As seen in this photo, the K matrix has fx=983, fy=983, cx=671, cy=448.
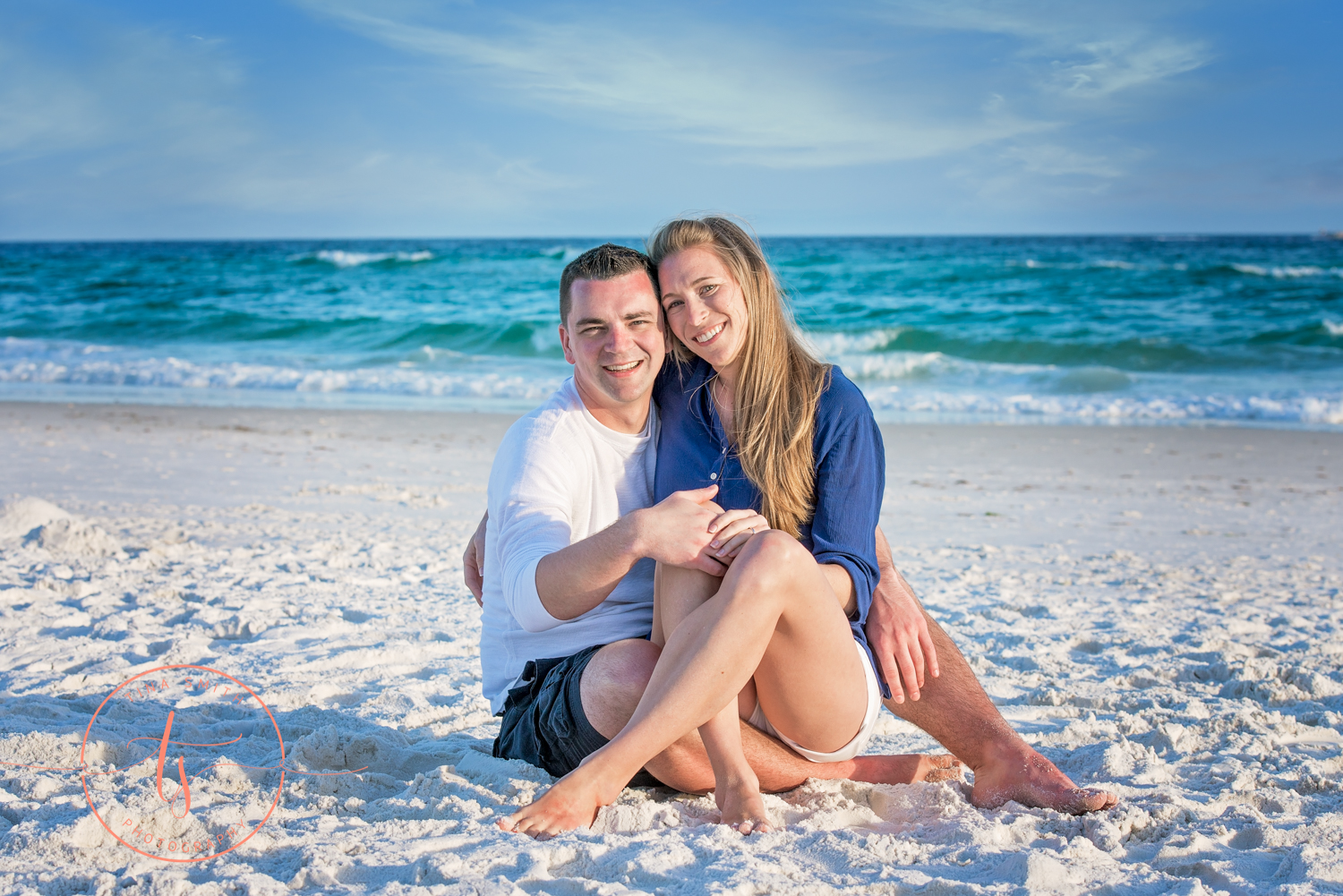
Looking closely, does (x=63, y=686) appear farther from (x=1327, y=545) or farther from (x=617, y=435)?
(x=1327, y=545)

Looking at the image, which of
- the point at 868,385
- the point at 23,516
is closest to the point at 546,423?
the point at 23,516

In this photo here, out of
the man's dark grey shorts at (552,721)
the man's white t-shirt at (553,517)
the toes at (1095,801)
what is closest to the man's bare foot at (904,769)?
the toes at (1095,801)

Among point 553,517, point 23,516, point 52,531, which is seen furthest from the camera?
point 23,516

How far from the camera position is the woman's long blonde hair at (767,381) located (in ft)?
8.70

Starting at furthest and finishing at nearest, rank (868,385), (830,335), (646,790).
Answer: (830,335) → (868,385) → (646,790)

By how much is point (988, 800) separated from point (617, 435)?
1381 mm

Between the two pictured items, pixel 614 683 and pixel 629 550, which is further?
pixel 614 683

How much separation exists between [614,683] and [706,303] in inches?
43.0

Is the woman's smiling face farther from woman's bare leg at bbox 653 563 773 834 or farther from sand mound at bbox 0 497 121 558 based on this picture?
sand mound at bbox 0 497 121 558

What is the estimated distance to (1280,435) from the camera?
9.20 m

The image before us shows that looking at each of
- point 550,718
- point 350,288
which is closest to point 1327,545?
point 550,718

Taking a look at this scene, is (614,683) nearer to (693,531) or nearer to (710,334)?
(693,531)

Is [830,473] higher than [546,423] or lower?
lower

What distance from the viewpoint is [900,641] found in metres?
2.63
